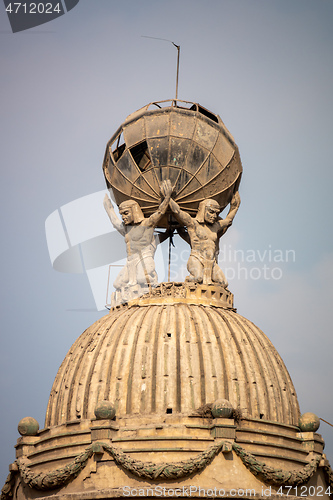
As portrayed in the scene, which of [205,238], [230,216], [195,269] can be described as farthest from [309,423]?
[230,216]

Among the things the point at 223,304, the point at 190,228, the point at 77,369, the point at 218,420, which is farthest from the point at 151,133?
the point at 218,420

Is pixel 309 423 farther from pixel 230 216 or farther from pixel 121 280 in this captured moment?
pixel 230 216

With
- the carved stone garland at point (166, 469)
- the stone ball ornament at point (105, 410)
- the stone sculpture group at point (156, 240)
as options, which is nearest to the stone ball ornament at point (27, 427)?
the carved stone garland at point (166, 469)

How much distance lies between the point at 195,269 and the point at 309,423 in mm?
7973

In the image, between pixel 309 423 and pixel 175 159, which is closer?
pixel 309 423

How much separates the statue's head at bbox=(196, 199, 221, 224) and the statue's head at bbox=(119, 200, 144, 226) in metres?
2.49

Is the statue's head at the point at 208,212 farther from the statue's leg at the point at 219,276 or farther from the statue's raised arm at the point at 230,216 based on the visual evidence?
the statue's leg at the point at 219,276

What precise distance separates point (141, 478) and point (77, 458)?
245 centimetres

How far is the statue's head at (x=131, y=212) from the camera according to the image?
45.2 m

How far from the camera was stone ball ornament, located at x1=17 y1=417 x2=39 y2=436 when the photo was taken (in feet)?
133

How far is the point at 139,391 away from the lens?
39.1 meters

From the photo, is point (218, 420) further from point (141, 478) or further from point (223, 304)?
point (223, 304)

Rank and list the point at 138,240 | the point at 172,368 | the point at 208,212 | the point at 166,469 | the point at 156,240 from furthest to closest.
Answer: the point at 156,240
the point at 138,240
the point at 208,212
the point at 172,368
the point at 166,469

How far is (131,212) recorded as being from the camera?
45.3 meters
